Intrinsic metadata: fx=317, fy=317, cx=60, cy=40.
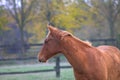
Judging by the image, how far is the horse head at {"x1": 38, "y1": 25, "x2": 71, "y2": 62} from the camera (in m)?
5.18

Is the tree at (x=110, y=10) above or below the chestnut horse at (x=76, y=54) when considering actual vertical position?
below

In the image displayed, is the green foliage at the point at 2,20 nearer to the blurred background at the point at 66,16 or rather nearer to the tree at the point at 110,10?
the blurred background at the point at 66,16

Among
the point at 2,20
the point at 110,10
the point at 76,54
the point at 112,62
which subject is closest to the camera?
the point at 76,54

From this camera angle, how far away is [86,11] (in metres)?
28.9

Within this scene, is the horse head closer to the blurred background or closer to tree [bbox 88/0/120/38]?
the blurred background

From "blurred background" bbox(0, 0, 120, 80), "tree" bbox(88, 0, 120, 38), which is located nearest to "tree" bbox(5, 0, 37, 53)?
"blurred background" bbox(0, 0, 120, 80)

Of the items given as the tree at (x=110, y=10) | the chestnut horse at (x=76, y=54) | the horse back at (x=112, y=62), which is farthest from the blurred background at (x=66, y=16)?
the chestnut horse at (x=76, y=54)

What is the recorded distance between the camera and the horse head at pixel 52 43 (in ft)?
17.0

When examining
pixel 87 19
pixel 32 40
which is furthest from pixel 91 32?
pixel 32 40

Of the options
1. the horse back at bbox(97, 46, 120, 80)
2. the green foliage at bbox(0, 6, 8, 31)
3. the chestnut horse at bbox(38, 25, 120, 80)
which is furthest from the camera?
the green foliage at bbox(0, 6, 8, 31)

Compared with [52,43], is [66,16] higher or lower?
lower

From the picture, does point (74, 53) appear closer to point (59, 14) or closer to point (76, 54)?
point (76, 54)

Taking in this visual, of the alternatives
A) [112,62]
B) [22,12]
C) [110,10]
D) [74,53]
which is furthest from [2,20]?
[74,53]

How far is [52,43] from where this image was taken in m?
5.23
